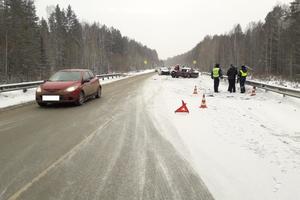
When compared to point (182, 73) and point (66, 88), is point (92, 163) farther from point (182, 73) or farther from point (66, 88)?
point (182, 73)

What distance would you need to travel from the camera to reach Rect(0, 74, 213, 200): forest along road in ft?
12.7

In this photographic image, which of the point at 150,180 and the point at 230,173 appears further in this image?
the point at 230,173

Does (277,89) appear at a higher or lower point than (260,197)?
higher

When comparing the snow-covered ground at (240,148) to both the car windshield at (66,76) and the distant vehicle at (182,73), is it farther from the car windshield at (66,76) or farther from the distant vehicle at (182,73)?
the distant vehicle at (182,73)

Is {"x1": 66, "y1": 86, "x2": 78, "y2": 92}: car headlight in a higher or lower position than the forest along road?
higher

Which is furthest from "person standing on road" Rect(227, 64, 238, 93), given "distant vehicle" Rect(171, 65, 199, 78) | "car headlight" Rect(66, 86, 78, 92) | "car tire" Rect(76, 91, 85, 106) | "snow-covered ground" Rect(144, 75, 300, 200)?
"distant vehicle" Rect(171, 65, 199, 78)

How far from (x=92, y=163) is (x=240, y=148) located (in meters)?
3.04

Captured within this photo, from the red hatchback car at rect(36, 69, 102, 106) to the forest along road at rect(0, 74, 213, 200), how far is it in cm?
287

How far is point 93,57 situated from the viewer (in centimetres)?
7756

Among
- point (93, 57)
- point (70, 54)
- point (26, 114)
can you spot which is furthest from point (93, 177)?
point (93, 57)

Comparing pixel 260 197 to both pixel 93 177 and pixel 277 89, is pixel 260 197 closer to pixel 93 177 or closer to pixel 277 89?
pixel 93 177

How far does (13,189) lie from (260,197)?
3.34 meters

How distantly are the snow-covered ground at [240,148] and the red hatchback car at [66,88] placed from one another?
139 inches

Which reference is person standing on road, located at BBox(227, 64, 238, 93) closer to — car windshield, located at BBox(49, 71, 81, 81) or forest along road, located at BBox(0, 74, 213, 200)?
car windshield, located at BBox(49, 71, 81, 81)
